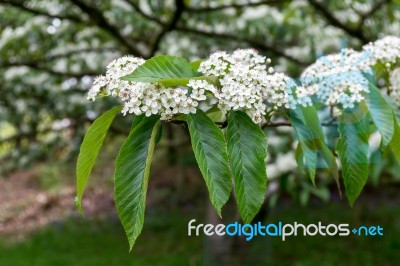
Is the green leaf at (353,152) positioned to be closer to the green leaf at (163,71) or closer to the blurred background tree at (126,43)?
the green leaf at (163,71)

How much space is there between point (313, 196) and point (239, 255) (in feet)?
12.0

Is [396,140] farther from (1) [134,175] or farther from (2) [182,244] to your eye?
(2) [182,244]

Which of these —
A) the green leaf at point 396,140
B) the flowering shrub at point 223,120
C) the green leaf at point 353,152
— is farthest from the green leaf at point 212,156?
the green leaf at point 396,140

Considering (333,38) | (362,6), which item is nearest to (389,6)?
(362,6)

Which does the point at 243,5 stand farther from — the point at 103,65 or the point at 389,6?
the point at 103,65

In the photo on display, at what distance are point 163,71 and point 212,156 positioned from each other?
191 millimetres

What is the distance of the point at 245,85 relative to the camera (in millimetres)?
1149

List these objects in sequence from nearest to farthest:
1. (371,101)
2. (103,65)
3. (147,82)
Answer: (147,82)
(371,101)
(103,65)

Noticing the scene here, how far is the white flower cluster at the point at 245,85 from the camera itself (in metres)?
1.12

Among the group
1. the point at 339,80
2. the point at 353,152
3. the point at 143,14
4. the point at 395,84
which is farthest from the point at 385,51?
the point at 143,14

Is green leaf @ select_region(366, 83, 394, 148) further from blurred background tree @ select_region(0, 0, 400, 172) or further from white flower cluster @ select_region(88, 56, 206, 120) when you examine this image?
blurred background tree @ select_region(0, 0, 400, 172)

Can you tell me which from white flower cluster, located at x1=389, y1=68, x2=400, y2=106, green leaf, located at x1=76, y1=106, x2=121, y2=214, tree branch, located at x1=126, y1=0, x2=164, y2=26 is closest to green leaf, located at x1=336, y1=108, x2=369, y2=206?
white flower cluster, located at x1=389, y1=68, x2=400, y2=106

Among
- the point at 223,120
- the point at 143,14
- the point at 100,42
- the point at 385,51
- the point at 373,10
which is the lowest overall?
the point at 100,42

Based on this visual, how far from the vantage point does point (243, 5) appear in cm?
375
